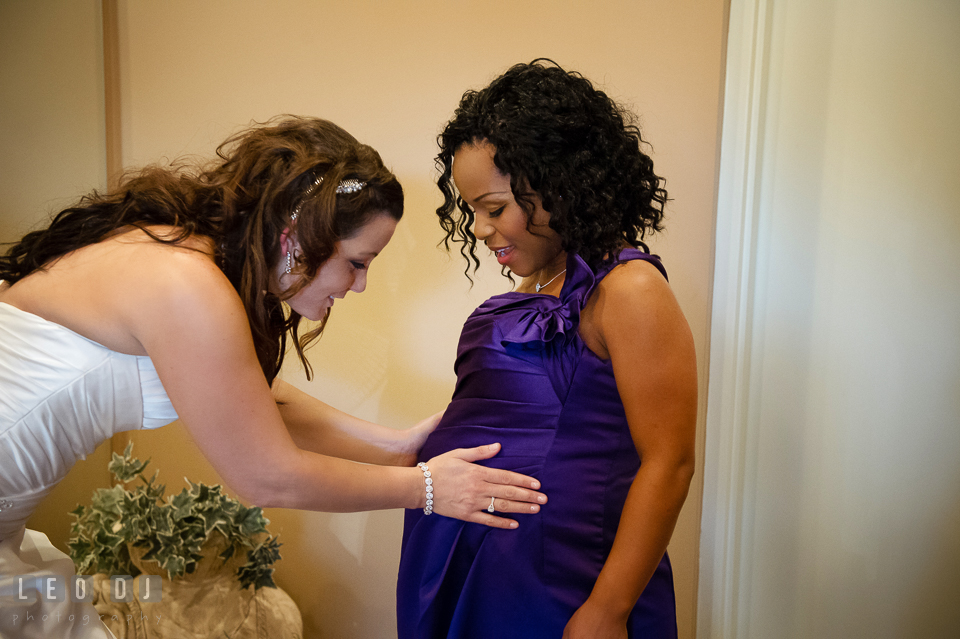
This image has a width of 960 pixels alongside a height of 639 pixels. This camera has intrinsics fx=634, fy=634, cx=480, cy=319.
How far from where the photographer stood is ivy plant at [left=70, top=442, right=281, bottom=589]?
1585 mm

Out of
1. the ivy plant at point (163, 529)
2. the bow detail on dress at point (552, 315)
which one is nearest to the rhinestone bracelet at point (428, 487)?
the bow detail on dress at point (552, 315)

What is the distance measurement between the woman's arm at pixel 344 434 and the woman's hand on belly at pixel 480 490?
364mm

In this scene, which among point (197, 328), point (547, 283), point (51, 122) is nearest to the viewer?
point (197, 328)

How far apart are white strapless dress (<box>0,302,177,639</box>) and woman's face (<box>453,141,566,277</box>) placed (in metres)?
0.67

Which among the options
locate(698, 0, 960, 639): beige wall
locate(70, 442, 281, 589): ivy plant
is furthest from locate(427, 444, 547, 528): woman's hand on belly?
locate(698, 0, 960, 639): beige wall

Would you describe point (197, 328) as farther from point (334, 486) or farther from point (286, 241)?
point (334, 486)

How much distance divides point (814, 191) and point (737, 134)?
244 millimetres

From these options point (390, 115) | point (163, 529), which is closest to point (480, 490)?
point (163, 529)

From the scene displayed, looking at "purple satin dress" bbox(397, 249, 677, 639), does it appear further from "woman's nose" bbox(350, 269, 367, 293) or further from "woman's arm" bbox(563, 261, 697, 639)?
"woman's nose" bbox(350, 269, 367, 293)

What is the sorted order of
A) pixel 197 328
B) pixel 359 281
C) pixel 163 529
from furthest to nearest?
pixel 163 529 < pixel 359 281 < pixel 197 328

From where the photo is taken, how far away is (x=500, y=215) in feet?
4.05

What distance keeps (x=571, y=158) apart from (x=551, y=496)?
622 mm

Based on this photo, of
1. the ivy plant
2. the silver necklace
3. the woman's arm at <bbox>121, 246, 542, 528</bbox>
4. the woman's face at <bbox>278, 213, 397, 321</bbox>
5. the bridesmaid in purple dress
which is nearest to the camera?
the woman's arm at <bbox>121, 246, 542, 528</bbox>

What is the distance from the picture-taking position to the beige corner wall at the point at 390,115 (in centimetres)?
174
